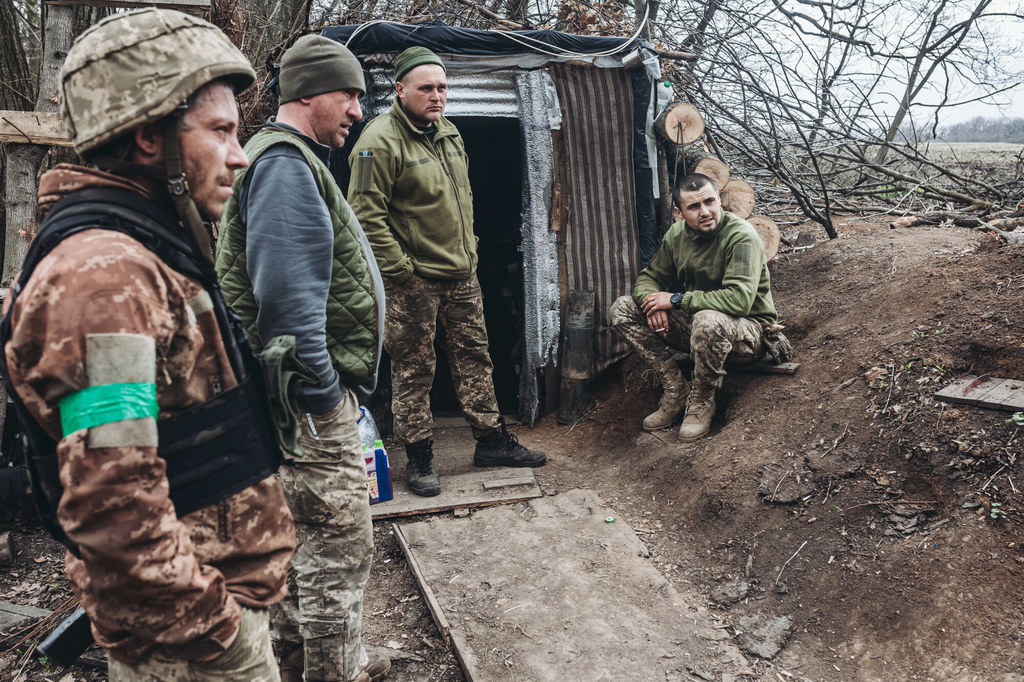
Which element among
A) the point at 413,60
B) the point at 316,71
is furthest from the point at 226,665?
the point at 413,60

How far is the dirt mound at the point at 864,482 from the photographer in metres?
2.65

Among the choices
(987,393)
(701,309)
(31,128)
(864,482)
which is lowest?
(864,482)

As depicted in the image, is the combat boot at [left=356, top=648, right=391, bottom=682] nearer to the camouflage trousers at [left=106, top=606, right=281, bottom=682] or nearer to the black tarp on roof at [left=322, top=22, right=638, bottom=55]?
the camouflage trousers at [left=106, top=606, right=281, bottom=682]

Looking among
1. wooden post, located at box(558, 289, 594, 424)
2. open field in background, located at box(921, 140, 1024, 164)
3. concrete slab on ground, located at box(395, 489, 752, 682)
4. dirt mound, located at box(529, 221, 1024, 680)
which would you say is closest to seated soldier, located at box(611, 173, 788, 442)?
dirt mound, located at box(529, 221, 1024, 680)

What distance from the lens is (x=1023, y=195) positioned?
6.27 meters

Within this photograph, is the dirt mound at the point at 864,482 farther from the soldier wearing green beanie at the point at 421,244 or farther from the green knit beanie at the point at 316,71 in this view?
the green knit beanie at the point at 316,71

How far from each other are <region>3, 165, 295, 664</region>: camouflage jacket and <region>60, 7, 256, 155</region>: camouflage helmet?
3.5 inches

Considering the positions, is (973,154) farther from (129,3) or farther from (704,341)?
(129,3)

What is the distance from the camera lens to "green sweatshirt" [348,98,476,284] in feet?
12.2

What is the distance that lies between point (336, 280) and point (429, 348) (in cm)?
192

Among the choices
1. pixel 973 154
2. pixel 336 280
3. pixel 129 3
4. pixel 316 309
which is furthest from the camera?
pixel 973 154

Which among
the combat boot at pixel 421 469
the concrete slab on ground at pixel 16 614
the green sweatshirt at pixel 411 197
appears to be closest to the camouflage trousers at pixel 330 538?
the concrete slab on ground at pixel 16 614

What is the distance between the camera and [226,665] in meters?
1.26

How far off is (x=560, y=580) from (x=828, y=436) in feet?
5.25
